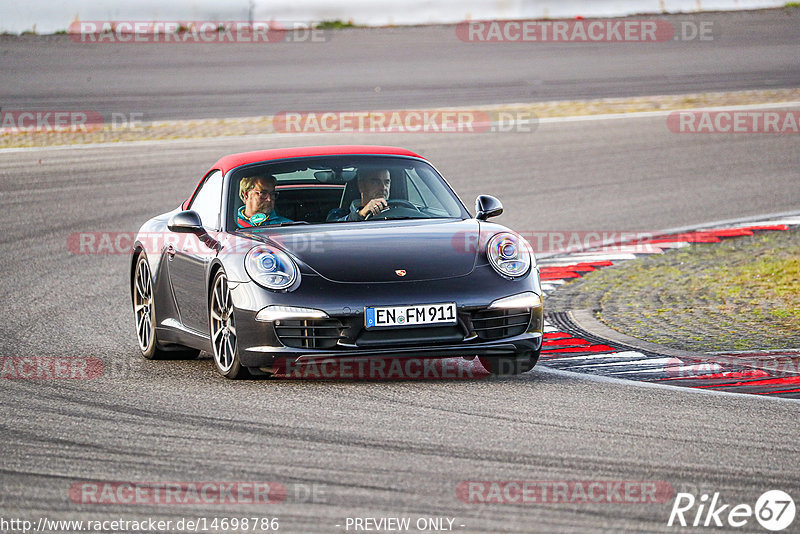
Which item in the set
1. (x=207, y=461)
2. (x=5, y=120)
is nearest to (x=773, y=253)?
(x=207, y=461)

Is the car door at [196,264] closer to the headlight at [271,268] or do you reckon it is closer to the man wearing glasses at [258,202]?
the man wearing glasses at [258,202]

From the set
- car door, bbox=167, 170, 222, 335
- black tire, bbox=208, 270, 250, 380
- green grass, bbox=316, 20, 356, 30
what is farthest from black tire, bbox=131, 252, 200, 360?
green grass, bbox=316, 20, 356, 30

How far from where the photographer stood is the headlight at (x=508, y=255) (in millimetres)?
7188

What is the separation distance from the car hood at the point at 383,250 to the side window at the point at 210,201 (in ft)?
2.01

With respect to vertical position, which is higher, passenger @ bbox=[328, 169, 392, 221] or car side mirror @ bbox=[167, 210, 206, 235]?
passenger @ bbox=[328, 169, 392, 221]

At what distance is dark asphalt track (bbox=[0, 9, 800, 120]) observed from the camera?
19.9 m

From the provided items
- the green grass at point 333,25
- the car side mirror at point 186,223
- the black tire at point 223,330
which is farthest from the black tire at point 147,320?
the green grass at point 333,25

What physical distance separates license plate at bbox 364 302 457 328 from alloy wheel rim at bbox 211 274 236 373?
31.1 inches

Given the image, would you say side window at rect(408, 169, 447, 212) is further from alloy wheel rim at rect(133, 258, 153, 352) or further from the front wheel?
alloy wheel rim at rect(133, 258, 153, 352)

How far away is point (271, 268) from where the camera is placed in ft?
22.9

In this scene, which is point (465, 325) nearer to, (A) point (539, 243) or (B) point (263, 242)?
(B) point (263, 242)

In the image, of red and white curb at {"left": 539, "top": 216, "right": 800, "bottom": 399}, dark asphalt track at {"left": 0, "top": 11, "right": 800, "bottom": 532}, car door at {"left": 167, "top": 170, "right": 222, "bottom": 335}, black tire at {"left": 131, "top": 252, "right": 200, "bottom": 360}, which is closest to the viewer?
dark asphalt track at {"left": 0, "top": 11, "right": 800, "bottom": 532}

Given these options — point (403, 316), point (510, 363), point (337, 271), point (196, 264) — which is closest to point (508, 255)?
point (510, 363)

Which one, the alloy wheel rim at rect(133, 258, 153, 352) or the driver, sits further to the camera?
the alloy wheel rim at rect(133, 258, 153, 352)
